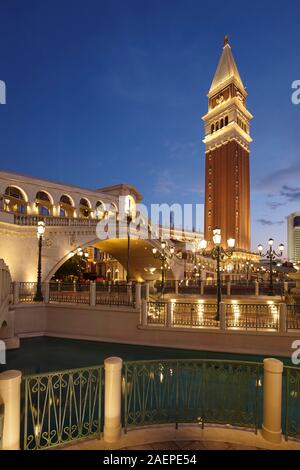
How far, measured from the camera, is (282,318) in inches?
446

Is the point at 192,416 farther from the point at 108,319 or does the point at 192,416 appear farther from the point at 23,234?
the point at 23,234

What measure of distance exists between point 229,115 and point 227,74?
16.9 metres

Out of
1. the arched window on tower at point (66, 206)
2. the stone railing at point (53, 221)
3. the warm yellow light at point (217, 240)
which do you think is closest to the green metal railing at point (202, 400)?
the warm yellow light at point (217, 240)

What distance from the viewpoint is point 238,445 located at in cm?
444

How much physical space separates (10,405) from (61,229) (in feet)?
70.6

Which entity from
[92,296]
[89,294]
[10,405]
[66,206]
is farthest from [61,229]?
[66,206]

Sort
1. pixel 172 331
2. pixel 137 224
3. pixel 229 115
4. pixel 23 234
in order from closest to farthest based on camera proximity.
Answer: pixel 172 331, pixel 23 234, pixel 137 224, pixel 229 115

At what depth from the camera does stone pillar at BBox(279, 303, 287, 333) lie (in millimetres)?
11211

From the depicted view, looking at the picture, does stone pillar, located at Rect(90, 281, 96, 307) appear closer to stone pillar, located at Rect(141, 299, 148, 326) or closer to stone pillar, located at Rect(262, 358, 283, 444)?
stone pillar, located at Rect(141, 299, 148, 326)

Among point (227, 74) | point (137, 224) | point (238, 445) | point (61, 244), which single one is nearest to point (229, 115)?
point (227, 74)

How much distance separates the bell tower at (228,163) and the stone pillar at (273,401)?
8112 centimetres

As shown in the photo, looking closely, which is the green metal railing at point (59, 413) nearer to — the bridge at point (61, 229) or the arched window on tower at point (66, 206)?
the bridge at point (61, 229)

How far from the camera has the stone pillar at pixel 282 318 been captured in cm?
1121

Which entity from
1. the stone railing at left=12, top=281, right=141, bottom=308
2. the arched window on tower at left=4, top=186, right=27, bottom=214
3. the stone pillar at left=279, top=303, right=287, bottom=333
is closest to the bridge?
the arched window on tower at left=4, top=186, right=27, bottom=214
